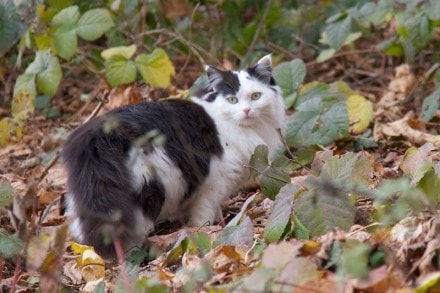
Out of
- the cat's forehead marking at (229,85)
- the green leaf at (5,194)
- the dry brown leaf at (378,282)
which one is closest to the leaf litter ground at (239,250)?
the dry brown leaf at (378,282)

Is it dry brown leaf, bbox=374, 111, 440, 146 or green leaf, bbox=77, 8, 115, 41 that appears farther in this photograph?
green leaf, bbox=77, 8, 115, 41

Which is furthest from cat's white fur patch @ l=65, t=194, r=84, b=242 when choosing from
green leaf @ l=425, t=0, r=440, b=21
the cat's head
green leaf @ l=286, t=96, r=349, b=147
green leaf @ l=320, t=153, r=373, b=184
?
green leaf @ l=425, t=0, r=440, b=21

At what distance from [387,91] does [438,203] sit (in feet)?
9.81

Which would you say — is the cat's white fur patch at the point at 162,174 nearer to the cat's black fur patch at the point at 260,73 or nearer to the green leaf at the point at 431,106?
the cat's black fur patch at the point at 260,73

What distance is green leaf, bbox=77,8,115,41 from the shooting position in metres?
5.07

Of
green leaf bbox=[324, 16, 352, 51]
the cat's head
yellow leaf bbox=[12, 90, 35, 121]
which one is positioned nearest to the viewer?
the cat's head

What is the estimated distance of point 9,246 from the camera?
133 inches

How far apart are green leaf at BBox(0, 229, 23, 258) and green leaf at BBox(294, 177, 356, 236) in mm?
1156

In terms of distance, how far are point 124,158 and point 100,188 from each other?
0.68 feet

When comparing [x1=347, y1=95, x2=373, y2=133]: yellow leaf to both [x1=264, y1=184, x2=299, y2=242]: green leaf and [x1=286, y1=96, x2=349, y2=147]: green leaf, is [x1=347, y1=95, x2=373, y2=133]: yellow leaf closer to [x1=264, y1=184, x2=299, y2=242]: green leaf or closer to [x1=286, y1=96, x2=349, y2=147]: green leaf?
[x1=286, y1=96, x2=349, y2=147]: green leaf

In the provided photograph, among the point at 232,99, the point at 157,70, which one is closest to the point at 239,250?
the point at 232,99

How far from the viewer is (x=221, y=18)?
6168mm

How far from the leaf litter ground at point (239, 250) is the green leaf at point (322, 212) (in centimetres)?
5

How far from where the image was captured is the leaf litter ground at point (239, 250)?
2.39 metres
